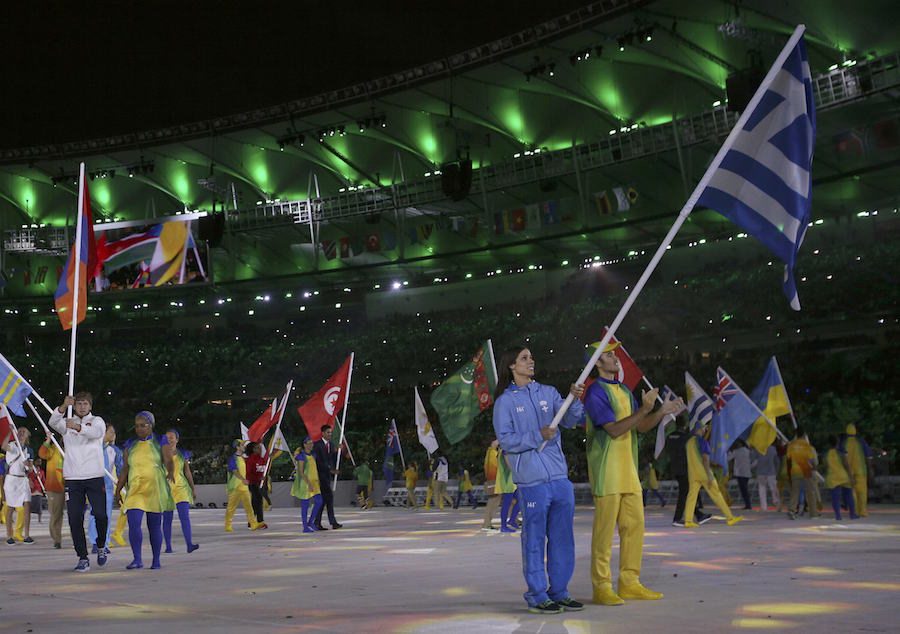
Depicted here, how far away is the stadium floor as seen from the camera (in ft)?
20.6

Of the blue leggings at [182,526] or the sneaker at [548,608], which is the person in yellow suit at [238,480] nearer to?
the blue leggings at [182,526]

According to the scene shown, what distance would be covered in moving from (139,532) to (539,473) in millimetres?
5446

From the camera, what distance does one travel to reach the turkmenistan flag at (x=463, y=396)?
69.7ft

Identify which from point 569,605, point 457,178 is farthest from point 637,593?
point 457,178

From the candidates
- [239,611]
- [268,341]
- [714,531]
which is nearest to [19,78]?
[268,341]

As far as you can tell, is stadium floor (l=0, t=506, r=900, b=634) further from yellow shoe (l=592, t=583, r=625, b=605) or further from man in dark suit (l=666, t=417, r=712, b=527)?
man in dark suit (l=666, t=417, r=712, b=527)

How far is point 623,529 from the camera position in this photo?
23.8 ft

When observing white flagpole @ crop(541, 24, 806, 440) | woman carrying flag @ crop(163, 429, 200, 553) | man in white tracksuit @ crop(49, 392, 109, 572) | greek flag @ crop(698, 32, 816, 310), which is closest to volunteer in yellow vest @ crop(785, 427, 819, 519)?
woman carrying flag @ crop(163, 429, 200, 553)

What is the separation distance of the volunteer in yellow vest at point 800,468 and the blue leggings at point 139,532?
10.5m

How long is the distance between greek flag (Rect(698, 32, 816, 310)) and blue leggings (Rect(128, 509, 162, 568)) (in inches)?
253

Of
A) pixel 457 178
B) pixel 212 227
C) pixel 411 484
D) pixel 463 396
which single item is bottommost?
pixel 411 484

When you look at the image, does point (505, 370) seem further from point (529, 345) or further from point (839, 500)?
point (529, 345)

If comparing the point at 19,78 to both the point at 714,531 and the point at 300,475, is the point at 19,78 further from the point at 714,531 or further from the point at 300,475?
the point at 714,531

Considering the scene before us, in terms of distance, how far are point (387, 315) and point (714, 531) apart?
3841 cm
